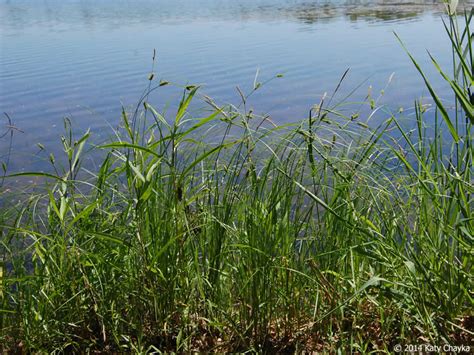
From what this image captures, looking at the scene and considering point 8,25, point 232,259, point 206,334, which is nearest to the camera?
point 206,334

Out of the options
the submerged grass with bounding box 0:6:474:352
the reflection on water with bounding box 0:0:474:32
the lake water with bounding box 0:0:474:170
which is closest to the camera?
the submerged grass with bounding box 0:6:474:352

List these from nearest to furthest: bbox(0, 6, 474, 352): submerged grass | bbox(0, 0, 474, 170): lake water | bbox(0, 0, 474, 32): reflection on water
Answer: bbox(0, 6, 474, 352): submerged grass < bbox(0, 0, 474, 170): lake water < bbox(0, 0, 474, 32): reflection on water

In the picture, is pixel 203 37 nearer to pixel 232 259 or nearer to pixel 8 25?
pixel 8 25

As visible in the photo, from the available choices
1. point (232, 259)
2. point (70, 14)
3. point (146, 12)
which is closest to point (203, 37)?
point (146, 12)

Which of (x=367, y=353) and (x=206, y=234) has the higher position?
(x=206, y=234)

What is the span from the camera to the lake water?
8695 millimetres

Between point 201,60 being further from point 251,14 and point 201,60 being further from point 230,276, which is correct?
point 251,14

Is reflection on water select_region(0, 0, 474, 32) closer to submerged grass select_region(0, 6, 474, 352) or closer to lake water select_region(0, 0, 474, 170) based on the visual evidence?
lake water select_region(0, 0, 474, 170)

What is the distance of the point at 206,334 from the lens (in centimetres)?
232

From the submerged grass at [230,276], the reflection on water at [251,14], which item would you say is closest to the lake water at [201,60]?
the reflection on water at [251,14]

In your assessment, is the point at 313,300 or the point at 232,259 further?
the point at 232,259

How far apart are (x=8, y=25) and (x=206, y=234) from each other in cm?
1987

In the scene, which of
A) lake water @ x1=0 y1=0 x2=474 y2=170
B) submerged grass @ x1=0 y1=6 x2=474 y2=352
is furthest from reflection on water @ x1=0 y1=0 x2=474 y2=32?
submerged grass @ x1=0 y1=6 x2=474 y2=352

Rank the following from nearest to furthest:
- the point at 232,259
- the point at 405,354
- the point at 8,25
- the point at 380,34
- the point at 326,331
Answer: the point at 405,354, the point at 326,331, the point at 232,259, the point at 380,34, the point at 8,25
